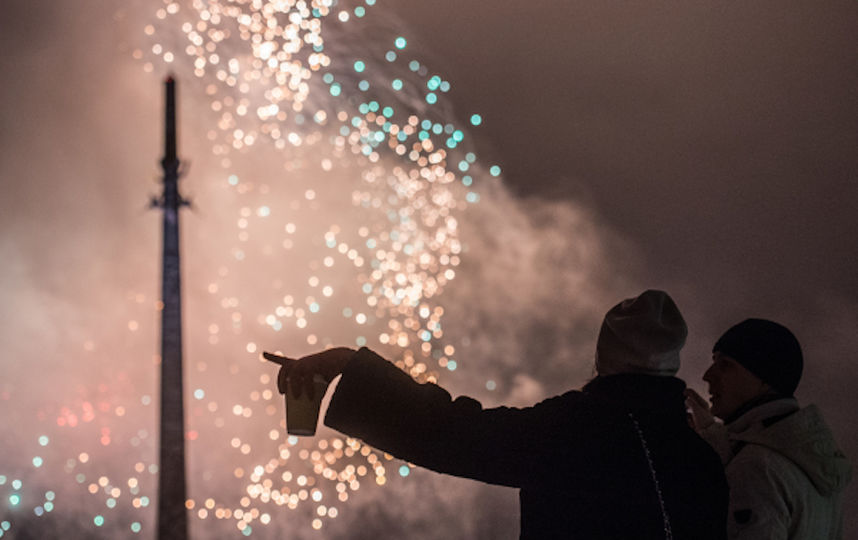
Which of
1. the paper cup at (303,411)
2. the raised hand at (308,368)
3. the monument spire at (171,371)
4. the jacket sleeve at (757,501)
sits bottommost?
the jacket sleeve at (757,501)

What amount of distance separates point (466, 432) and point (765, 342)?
1055 mm

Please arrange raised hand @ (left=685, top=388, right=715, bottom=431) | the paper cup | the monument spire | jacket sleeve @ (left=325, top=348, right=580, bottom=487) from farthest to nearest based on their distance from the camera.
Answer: the monument spire < raised hand @ (left=685, top=388, right=715, bottom=431) < the paper cup < jacket sleeve @ (left=325, top=348, right=580, bottom=487)

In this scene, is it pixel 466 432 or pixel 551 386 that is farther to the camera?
pixel 551 386

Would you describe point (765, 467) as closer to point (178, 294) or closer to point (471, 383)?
point (471, 383)

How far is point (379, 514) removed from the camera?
10.1 meters

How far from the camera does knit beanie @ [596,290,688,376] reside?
1.71 m

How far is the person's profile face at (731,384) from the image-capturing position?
2.30 m

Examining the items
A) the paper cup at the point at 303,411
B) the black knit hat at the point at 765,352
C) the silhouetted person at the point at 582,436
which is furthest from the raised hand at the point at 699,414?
the paper cup at the point at 303,411

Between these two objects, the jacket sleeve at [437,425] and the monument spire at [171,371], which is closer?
the jacket sleeve at [437,425]

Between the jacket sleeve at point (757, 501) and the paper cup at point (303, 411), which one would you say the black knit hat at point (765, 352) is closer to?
the jacket sleeve at point (757, 501)

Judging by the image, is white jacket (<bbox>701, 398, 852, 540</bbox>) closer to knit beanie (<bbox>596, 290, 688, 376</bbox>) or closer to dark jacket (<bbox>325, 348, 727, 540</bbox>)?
dark jacket (<bbox>325, 348, 727, 540</bbox>)

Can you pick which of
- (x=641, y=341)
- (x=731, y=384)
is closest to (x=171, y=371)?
(x=731, y=384)

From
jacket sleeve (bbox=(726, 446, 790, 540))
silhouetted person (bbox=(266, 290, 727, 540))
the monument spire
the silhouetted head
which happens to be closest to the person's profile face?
the silhouetted head

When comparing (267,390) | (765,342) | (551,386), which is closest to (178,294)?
(267,390)
